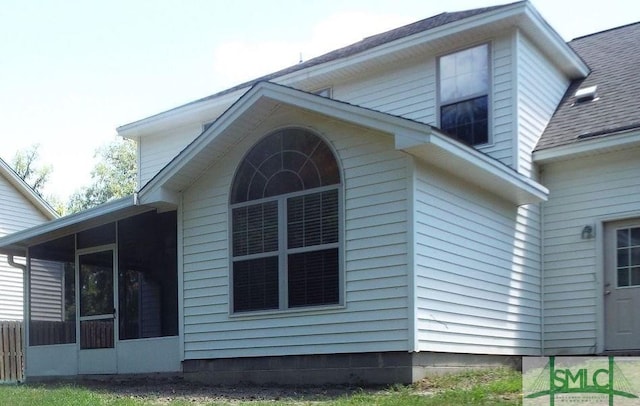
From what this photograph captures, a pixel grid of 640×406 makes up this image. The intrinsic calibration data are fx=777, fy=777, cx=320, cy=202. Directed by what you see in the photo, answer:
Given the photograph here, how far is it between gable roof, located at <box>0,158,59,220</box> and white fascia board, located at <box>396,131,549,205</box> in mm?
15511

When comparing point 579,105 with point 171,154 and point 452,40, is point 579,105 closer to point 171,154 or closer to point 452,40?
point 452,40

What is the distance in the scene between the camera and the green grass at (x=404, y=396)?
25.8 feet

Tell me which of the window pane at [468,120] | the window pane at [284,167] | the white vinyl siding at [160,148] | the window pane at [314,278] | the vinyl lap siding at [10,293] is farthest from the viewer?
the vinyl lap siding at [10,293]

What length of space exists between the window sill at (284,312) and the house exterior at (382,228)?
0.04 metres

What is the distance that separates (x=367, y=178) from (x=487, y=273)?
2460 mm

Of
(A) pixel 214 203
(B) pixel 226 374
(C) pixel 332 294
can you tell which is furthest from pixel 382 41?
(B) pixel 226 374

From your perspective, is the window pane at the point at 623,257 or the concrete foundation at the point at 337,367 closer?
the concrete foundation at the point at 337,367

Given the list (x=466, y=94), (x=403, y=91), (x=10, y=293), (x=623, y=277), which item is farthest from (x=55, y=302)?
(x=623, y=277)

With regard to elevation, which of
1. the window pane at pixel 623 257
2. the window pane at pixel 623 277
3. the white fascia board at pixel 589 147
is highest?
the white fascia board at pixel 589 147

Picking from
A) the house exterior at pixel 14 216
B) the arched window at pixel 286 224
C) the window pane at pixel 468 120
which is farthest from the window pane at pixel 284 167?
the house exterior at pixel 14 216

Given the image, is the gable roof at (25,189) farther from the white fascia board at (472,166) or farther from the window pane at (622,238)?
the window pane at (622,238)

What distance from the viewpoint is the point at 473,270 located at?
1073cm

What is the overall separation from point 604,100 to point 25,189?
54.4 feet

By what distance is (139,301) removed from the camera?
43.3ft
